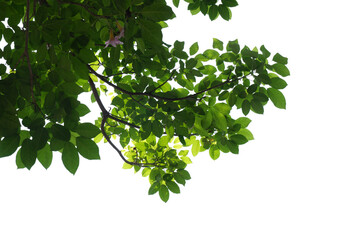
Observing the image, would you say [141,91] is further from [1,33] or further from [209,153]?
[1,33]

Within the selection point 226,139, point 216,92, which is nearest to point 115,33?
point 216,92

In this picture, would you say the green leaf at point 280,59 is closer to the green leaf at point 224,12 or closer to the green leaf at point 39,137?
the green leaf at point 224,12

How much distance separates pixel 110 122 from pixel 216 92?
1.10 meters

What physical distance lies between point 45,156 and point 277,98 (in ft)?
3.82

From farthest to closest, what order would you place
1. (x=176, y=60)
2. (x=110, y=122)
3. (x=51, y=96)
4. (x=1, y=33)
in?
1. (x=110, y=122)
2. (x=176, y=60)
3. (x=1, y=33)
4. (x=51, y=96)

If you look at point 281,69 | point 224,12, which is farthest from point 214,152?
point 224,12

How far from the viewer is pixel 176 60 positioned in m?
2.06

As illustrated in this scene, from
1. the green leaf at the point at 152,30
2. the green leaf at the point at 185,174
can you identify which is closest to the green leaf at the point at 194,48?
the green leaf at the point at 185,174

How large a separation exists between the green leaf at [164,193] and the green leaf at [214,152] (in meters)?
0.39

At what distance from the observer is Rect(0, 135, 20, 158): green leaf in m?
1.11

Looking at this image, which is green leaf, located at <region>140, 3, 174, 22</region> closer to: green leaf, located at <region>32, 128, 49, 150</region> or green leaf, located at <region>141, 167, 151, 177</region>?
green leaf, located at <region>32, 128, 49, 150</region>

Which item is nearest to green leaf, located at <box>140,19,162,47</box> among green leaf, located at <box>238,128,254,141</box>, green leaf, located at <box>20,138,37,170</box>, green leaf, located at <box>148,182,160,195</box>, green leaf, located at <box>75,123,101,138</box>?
green leaf, located at <box>75,123,101,138</box>

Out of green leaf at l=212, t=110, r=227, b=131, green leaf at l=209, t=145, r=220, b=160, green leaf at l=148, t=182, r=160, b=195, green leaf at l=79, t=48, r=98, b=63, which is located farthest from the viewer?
green leaf at l=148, t=182, r=160, b=195

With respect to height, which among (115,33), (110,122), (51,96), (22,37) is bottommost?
(51,96)
